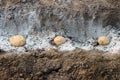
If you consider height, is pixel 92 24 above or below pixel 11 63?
above

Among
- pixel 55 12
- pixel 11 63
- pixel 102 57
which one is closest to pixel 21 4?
pixel 55 12

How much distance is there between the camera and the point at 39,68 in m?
3.31

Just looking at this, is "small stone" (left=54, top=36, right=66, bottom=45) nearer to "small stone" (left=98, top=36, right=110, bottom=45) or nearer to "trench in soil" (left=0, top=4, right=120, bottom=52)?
"trench in soil" (left=0, top=4, right=120, bottom=52)

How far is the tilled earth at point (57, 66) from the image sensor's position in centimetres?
328

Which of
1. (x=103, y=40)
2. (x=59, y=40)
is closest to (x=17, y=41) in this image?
(x=59, y=40)

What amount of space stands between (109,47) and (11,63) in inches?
41.4

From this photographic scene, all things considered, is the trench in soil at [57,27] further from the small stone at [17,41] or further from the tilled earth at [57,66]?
the tilled earth at [57,66]

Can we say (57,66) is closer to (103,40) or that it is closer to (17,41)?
(17,41)

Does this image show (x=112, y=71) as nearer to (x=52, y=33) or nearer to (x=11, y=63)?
(x=52, y=33)

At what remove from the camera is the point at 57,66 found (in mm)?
3346

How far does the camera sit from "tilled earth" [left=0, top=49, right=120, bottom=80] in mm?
3279

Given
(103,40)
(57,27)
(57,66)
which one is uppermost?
(57,27)

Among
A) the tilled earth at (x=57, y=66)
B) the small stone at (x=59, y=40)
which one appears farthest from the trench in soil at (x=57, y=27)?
the tilled earth at (x=57, y=66)

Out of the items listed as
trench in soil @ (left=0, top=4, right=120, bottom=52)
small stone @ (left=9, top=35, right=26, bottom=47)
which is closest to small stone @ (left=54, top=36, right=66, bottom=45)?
trench in soil @ (left=0, top=4, right=120, bottom=52)
